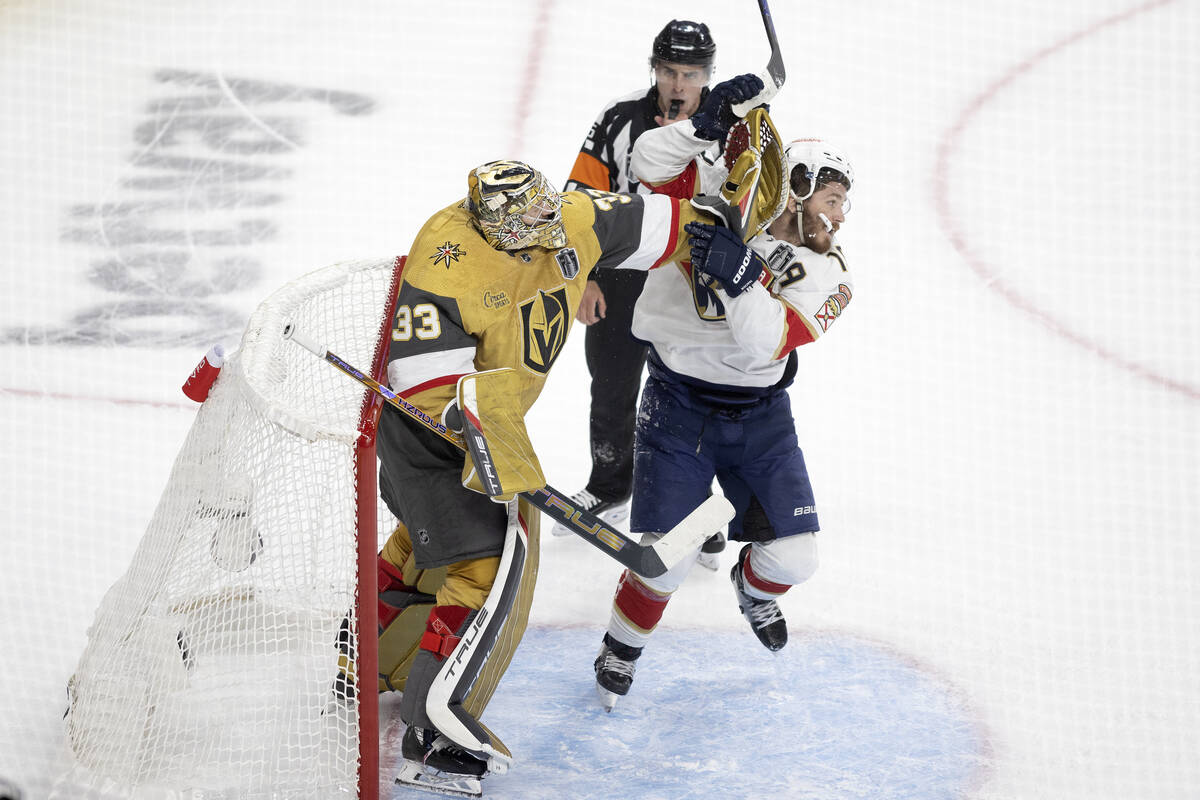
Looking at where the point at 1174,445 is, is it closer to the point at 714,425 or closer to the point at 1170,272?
the point at 1170,272

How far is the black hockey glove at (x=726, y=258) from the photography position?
7.52ft

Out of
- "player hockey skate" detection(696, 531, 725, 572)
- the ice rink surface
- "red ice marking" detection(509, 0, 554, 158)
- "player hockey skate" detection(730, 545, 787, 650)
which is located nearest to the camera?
the ice rink surface

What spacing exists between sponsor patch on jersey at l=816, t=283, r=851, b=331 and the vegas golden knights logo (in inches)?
19.7

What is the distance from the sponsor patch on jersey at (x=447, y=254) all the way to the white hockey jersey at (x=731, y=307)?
49cm

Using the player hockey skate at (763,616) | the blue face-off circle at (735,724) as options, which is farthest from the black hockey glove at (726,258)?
the blue face-off circle at (735,724)

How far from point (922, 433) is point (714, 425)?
4.14 feet

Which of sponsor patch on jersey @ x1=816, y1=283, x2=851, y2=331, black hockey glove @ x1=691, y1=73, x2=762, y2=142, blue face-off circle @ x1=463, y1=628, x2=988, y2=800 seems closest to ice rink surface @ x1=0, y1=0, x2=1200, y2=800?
blue face-off circle @ x1=463, y1=628, x2=988, y2=800

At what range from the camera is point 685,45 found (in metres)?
2.98

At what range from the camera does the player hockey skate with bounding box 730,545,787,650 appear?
8.88 feet

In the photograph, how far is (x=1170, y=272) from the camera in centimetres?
428

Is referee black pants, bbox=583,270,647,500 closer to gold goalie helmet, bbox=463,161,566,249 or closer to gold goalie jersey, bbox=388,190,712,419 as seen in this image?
gold goalie jersey, bbox=388,190,712,419

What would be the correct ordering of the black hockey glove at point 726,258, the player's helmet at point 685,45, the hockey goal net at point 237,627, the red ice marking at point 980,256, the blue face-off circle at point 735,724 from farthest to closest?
the red ice marking at point 980,256, the player's helmet at point 685,45, the blue face-off circle at point 735,724, the black hockey glove at point 726,258, the hockey goal net at point 237,627

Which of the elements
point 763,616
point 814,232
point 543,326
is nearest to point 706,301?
point 814,232

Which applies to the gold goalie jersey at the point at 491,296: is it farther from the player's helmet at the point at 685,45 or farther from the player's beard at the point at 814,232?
the player's helmet at the point at 685,45
